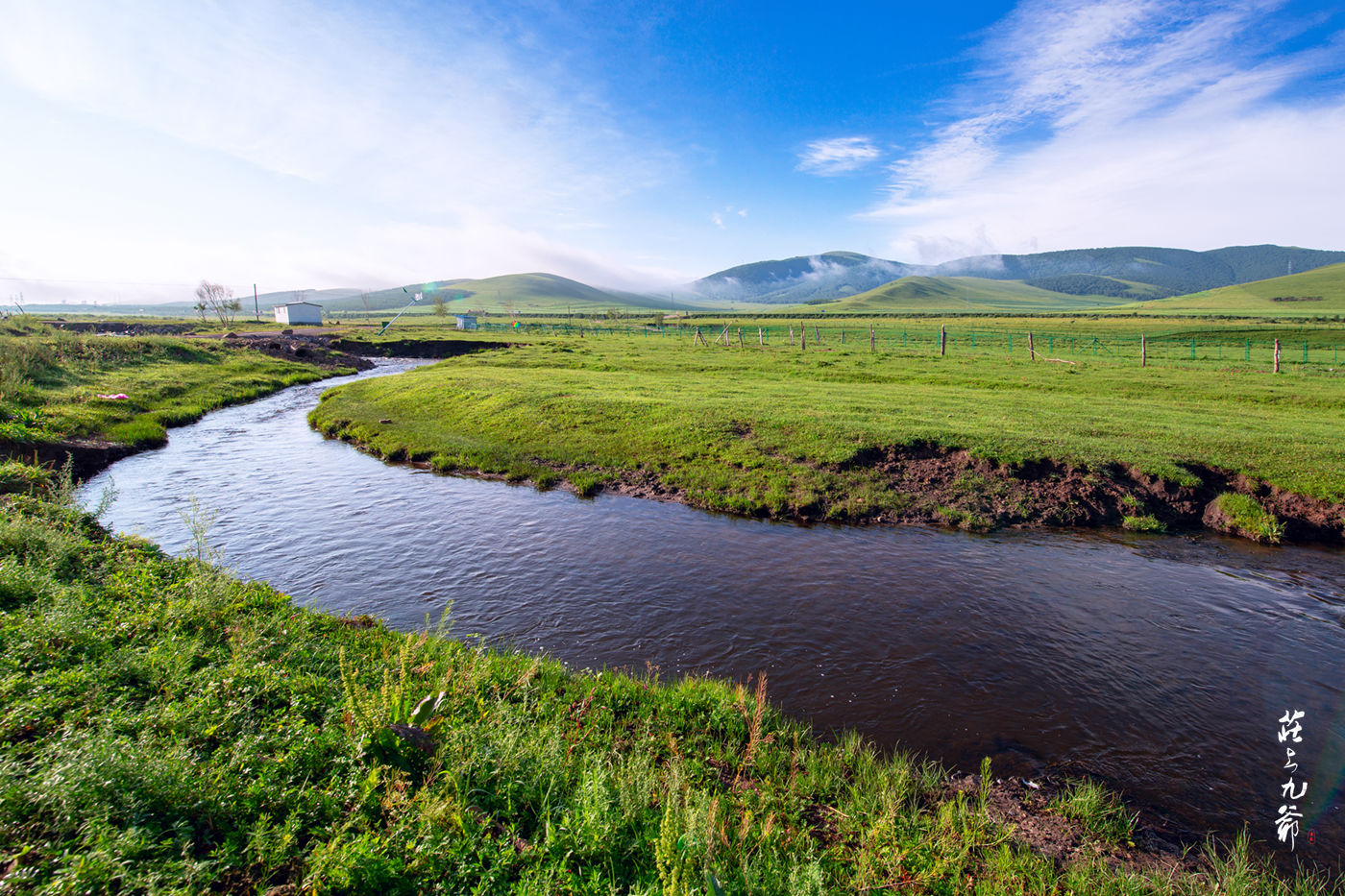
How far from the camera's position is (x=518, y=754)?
6582 mm

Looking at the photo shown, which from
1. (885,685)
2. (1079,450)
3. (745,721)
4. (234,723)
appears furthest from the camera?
(1079,450)

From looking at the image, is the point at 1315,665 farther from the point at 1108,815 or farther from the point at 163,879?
the point at 163,879

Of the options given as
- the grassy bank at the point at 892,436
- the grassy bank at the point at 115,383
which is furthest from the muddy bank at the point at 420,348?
the grassy bank at the point at 892,436

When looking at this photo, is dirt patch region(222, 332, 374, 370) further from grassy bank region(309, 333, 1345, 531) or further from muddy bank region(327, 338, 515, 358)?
grassy bank region(309, 333, 1345, 531)

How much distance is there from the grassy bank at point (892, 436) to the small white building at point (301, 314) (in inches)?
6651

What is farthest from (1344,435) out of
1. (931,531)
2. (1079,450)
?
(931,531)

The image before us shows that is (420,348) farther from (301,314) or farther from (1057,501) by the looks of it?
(301,314)

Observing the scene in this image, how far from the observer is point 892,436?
2214 centimetres

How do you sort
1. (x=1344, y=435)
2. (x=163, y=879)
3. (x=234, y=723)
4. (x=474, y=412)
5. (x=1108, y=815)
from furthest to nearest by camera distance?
(x=474, y=412), (x=1344, y=435), (x=1108, y=815), (x=234, y=723), (x=163, y=879)

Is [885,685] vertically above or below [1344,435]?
below

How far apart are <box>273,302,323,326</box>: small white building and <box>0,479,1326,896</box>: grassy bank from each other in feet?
663

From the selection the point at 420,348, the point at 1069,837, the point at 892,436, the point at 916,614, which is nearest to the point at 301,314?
the point at 420,348

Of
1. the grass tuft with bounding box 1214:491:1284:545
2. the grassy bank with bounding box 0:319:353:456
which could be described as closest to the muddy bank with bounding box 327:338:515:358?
the grassy bank with bounding box 0:319:353:456

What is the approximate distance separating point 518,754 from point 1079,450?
69.1 ft
